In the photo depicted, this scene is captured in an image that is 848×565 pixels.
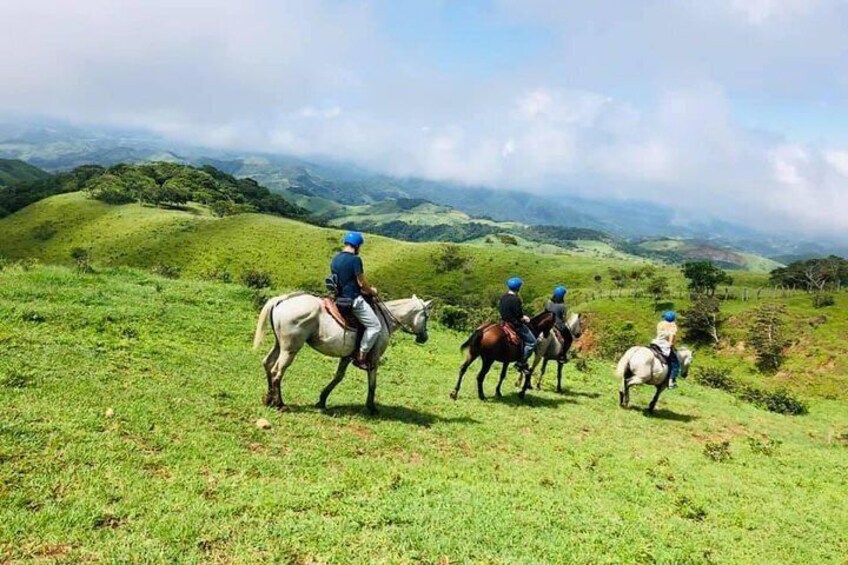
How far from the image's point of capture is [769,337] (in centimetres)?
7219

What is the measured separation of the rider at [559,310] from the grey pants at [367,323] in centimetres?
957

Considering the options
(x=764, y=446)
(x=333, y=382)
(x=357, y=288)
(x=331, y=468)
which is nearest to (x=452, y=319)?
(x=764, y=446)

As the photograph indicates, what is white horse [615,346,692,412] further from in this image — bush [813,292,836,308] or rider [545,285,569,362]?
bush [813,292,836,308]

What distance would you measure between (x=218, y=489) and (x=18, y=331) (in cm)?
1058

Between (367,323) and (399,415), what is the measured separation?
3.15 m

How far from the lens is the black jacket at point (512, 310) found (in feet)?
59.5

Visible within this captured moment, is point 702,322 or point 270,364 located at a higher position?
point 270,364

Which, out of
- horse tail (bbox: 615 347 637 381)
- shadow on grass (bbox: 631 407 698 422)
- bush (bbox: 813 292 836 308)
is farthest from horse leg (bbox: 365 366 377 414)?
bush (bbox: 813 292 836 308)

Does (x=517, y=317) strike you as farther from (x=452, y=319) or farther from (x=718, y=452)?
→ (x=452, y=319)

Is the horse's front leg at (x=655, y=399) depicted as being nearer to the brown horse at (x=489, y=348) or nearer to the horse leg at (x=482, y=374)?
the brown horse at (x=489, y=348)

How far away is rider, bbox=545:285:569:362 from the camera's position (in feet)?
69.5

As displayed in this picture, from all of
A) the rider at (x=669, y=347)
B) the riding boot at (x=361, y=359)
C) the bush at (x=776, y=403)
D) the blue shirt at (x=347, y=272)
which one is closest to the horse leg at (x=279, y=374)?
the riding boot at (x=361, y=359)

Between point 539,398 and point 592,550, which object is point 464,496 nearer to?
point 592,550

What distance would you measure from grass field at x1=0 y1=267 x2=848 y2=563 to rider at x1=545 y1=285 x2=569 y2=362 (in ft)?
8.59
